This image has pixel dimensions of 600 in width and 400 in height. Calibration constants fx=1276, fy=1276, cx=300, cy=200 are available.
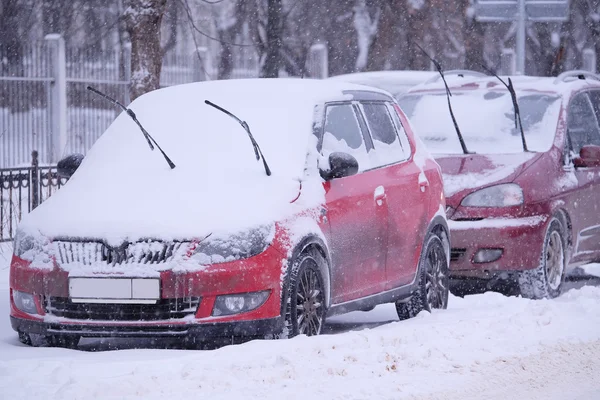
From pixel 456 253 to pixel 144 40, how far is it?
18.7 ft

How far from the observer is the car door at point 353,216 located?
7.94m

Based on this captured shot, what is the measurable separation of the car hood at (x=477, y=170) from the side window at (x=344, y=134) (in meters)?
2.21

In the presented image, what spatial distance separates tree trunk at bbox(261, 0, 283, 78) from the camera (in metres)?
32.7

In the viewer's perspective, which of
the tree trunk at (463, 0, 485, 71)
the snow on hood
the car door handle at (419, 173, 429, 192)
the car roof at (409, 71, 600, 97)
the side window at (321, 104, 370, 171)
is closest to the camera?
the snow on hood

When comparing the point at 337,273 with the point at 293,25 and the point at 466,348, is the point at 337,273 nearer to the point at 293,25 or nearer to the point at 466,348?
the point at 466,348

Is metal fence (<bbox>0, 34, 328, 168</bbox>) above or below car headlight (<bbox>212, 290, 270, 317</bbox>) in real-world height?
above

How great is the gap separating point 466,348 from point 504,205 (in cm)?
323

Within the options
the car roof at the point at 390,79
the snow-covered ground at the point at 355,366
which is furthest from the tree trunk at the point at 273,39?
the snow-covered ground at the point at 355,366

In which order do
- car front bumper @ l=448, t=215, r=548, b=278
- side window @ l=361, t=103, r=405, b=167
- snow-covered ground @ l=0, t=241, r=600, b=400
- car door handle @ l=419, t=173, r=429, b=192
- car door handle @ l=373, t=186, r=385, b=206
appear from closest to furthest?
snow-covered ground @ l=0, t=241, r=600, b=400 → car door handle @ l=373, t=186, r=385, b=206 → side window @ l=361, t=103, r=405, b=167 → car door handle @ l=419, t=173, r=429, b=192 → car front bumper @ l=448, t=215, r=548, b=278

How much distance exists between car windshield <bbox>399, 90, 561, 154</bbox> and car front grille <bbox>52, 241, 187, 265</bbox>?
15.9 feet

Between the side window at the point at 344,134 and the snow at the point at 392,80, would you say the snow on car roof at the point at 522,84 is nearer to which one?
the side window at the point at 344,134

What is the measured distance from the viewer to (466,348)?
24.6ft

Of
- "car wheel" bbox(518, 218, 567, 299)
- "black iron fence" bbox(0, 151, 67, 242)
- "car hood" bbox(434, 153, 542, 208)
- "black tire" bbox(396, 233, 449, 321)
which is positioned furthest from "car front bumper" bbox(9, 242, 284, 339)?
"black iron fence" bbox(0, 151, 67, 242)

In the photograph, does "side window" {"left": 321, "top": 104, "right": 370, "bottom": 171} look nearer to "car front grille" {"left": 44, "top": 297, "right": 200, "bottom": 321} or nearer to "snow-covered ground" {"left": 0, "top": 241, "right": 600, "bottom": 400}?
"snow-covered ground" {"left": 0, "top": 241, "right": 600, "bottom": 400}
